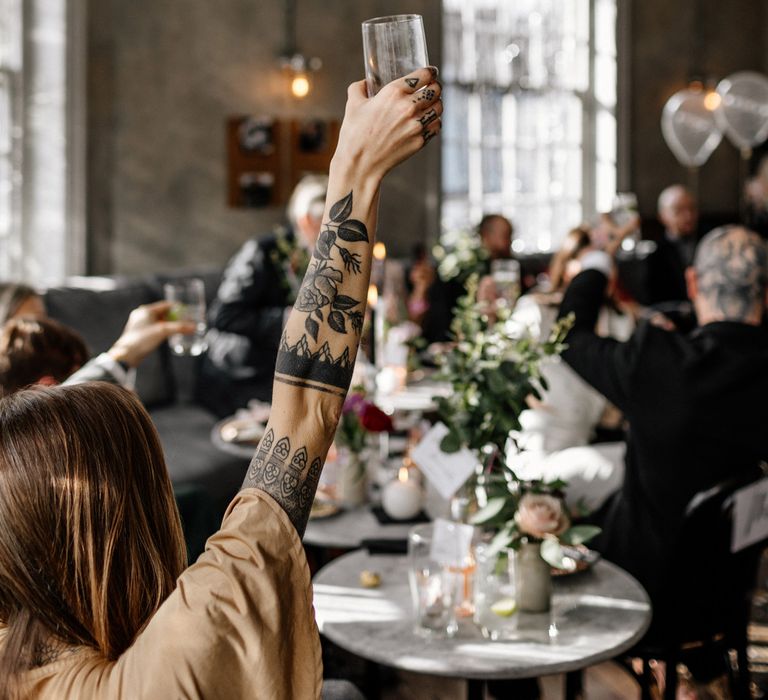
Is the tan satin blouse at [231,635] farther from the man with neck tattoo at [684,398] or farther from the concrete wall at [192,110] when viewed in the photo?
the concrete wall at [192,110]

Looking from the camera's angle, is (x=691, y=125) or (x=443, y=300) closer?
(x=443, y=300)

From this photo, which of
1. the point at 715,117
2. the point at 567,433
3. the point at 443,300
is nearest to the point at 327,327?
the point at 567,433

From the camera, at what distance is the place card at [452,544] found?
181 cm

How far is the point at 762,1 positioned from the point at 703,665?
9.47m

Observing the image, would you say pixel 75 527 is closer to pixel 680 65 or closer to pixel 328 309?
pixel 328 309

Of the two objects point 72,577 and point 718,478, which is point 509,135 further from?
point 72,577

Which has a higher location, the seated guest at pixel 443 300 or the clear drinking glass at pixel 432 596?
the seated guest at pixel 443 300

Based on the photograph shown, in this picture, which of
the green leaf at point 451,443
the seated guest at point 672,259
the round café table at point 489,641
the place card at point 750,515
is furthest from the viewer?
the seated guest at point 672,259

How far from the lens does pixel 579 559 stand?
6.78 ft

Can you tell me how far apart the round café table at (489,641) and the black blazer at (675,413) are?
0.31 metres

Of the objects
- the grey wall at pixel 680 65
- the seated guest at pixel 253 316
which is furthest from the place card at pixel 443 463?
the grey wall at pixel 680 65

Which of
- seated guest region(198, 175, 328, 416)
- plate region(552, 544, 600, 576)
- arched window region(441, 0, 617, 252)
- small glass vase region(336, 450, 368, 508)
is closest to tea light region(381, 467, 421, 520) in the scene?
small glass vase region(336, 450, 368, 508)

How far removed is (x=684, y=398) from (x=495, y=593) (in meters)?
0.70

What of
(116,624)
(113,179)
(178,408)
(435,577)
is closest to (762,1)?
(113,179)
